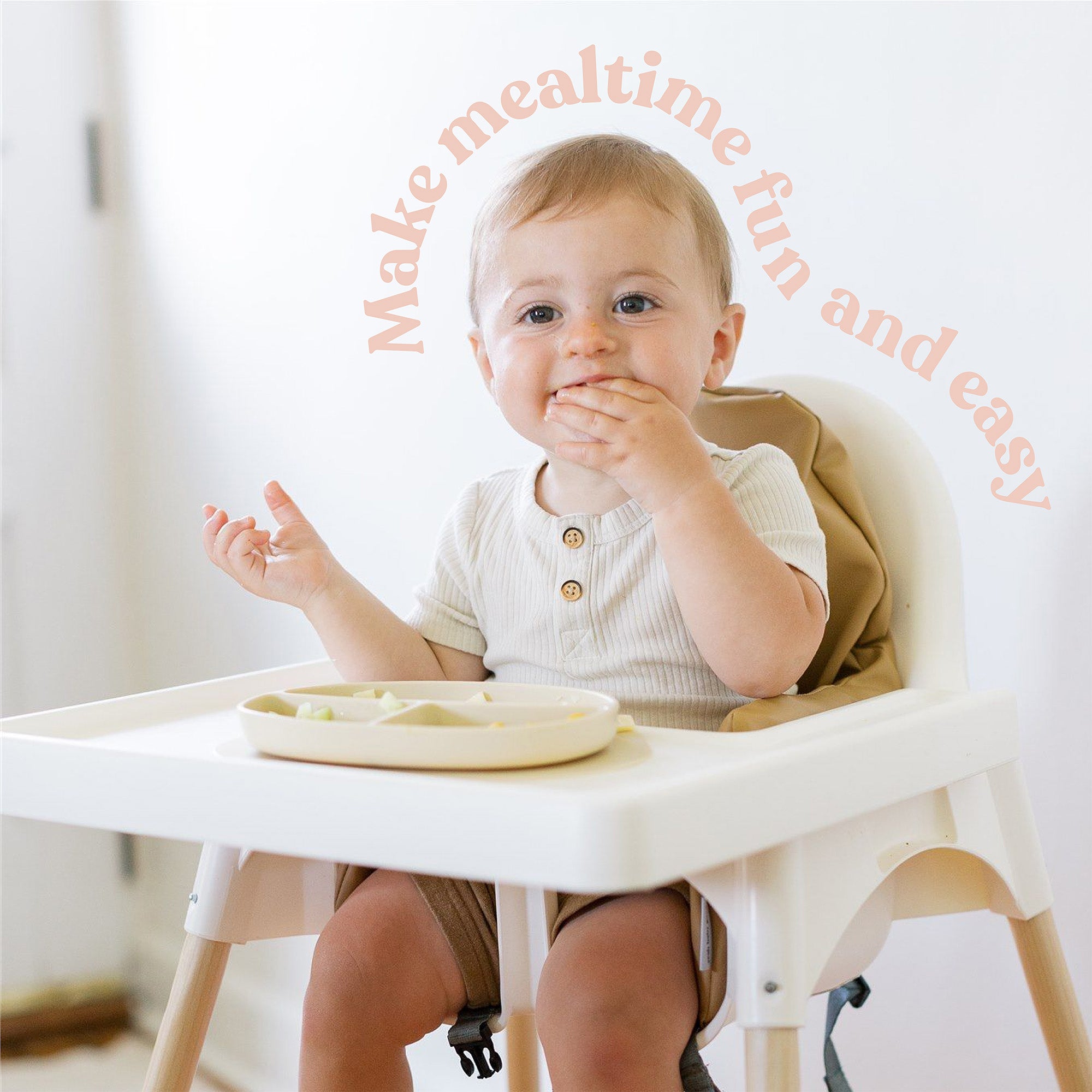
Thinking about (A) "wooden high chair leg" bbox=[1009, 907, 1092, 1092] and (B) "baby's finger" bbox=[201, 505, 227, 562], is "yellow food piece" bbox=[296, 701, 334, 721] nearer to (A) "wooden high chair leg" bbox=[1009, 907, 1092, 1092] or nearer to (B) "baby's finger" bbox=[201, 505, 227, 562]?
(B) "baby's finger" bbox=[201, 505, 227, 562]

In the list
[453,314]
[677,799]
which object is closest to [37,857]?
[453,314]

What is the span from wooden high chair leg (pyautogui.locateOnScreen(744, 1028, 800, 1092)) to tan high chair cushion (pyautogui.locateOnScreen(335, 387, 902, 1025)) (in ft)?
0.36

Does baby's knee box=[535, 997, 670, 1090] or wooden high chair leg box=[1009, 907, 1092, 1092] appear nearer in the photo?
baby's knee box=[535, 997, 670, 1090]

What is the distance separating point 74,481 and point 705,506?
4.37 feet

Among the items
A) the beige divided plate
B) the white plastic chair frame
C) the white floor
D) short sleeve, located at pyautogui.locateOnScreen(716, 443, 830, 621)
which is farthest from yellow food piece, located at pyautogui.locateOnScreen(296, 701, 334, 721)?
the white floor

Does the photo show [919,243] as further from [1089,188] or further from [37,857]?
[37,857]

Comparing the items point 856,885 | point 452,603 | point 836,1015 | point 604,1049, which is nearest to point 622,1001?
point 604,1049

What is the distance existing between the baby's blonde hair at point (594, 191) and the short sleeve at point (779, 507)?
0.12m

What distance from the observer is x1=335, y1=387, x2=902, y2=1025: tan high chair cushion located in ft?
2.44

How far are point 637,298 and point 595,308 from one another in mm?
29

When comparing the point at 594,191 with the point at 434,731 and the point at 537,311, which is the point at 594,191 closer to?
the point at 537,311

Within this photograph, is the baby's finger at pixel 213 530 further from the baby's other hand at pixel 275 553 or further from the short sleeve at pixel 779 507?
the short sleeve at pixel 779 507

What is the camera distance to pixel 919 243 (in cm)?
95

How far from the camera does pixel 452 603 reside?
3.05 feet
